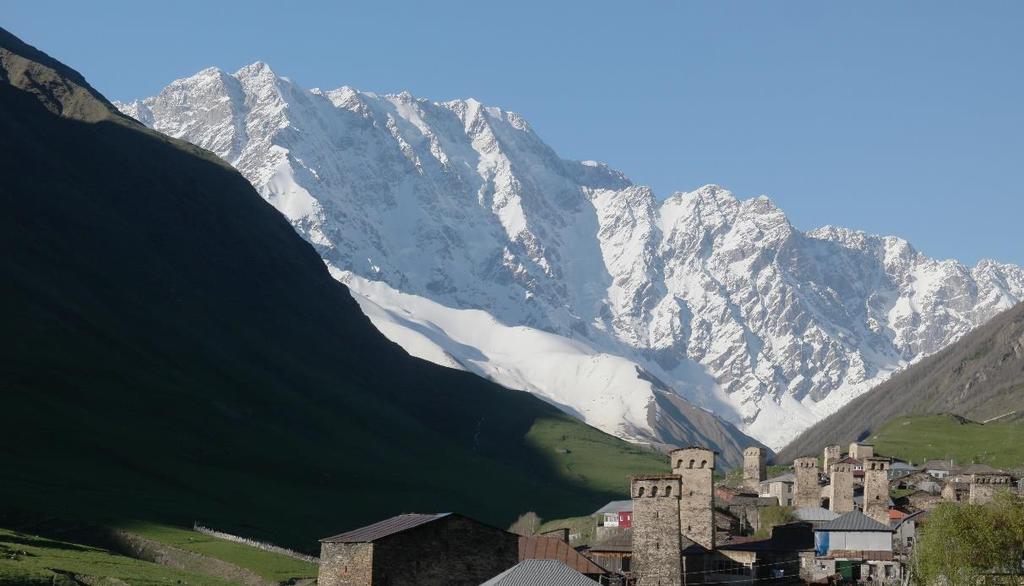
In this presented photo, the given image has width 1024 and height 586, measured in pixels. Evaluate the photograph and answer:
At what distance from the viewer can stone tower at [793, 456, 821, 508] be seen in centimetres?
13375

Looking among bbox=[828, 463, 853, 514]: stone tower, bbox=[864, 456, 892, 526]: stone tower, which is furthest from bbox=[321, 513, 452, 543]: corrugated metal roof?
bbox=[828, 463, 853, 514]: stone tower

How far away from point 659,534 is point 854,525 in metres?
22.9

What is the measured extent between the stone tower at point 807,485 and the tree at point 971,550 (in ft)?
122

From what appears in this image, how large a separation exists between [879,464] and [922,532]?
61.5ft

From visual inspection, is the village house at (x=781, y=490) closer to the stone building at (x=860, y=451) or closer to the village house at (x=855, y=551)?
the stone building at (x=860, y=451)

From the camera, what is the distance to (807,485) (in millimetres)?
136500

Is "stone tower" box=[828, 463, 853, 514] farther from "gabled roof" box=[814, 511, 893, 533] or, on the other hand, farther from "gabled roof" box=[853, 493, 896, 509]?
"gabled roof" box=[814, 511, 893, 533]

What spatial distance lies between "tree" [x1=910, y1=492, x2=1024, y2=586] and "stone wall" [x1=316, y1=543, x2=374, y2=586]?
34.2m

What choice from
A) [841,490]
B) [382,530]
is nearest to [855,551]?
[841,490]

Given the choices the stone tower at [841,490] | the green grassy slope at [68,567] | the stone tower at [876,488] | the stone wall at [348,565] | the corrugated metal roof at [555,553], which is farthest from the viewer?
A: the stone tower at [841,490]

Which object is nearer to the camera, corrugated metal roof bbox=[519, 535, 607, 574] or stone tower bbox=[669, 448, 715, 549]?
corrugated metal roof bbox=[519, 535, 607, 574]

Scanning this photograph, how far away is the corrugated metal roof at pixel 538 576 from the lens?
75675 millimetres

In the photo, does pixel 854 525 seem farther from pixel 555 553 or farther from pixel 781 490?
pixel 781 490

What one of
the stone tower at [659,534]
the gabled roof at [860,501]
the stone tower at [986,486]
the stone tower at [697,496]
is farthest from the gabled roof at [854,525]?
the stone tower at [659,534]
